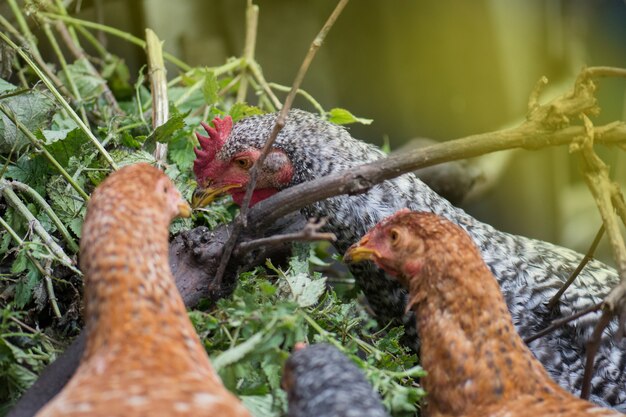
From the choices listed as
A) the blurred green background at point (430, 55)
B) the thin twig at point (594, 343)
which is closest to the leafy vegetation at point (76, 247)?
the thin twig at point (594, 343)

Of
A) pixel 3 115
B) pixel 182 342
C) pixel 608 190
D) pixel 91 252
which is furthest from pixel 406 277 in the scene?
pixel 3 115

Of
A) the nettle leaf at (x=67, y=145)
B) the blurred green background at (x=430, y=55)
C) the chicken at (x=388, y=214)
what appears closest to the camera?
the chicken at (x=388, y=214)

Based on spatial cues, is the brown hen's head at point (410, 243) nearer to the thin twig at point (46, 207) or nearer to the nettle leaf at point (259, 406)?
the nettle leaf at point (259, 406)

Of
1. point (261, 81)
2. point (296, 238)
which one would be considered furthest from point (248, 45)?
point (296, 238)

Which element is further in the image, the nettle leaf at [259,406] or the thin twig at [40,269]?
the thin twig at [40,269]

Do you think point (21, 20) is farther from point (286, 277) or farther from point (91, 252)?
point (91, 252)

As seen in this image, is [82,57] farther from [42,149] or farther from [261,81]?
[42,149]
